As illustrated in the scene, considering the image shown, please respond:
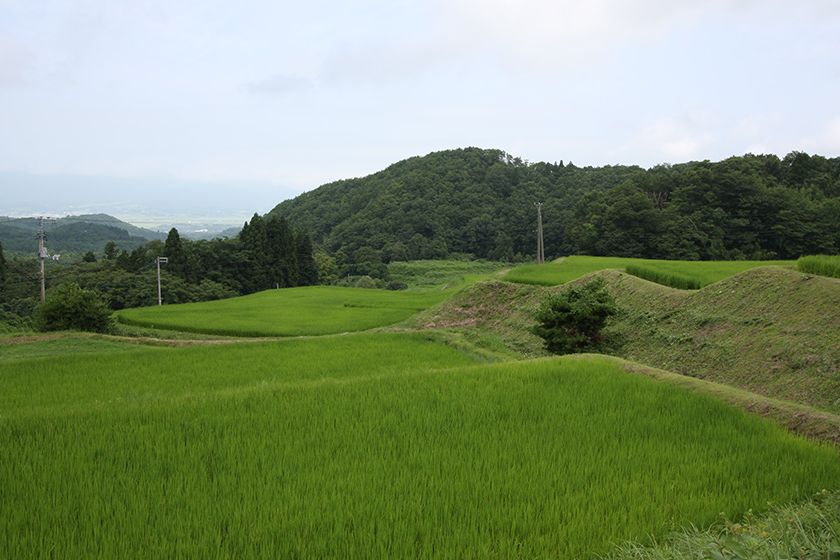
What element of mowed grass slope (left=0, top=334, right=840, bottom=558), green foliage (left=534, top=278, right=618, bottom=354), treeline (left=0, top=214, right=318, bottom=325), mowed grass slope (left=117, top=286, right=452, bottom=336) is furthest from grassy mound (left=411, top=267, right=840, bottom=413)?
treeline (left=0, top=214, right=318, bottom=325)

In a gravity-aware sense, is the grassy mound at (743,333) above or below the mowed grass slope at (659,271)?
below

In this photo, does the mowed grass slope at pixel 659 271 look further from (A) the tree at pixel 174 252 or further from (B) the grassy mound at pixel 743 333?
(A) the tree at pixel 174 252

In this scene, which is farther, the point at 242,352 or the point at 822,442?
the point at 242,352

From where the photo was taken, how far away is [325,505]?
3588 mm

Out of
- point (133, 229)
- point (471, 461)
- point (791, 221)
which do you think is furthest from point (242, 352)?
point (133, 229)

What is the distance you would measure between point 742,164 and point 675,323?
38693mm

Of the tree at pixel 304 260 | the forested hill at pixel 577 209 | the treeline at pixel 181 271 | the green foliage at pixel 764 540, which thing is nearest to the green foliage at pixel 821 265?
the green foliage at pixel 764 540

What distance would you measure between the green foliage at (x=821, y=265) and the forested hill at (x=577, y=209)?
3326cm

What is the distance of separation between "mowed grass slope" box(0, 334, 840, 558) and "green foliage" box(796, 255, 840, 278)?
7.71 m

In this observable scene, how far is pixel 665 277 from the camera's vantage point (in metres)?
18.3

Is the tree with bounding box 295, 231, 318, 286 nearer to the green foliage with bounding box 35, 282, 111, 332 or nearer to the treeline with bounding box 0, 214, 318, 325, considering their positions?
the treeline with bounding box 0, 214, 318, 325

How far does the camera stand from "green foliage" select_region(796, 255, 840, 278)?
1208 cm

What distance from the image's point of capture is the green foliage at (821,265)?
12081 millimetres

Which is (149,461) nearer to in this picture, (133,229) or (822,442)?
(822,442)
